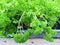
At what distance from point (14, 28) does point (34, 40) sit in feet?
4.64

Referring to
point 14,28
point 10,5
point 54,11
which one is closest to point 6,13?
point 10,5

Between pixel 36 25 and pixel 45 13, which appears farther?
pixel 45 13

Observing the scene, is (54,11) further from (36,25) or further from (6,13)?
(6,13)

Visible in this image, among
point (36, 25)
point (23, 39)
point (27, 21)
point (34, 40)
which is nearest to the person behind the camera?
point (36, 25)

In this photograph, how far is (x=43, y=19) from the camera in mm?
1609

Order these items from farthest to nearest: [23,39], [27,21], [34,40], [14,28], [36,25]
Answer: [34,40]
[14,28]
[27,21]
[23,39]
[36,25]

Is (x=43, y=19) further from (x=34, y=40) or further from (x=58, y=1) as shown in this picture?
(x=34, y=40)

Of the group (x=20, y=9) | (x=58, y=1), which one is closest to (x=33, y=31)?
(x=20, y=9)

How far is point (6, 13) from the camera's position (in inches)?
63.0

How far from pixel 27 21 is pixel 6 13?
7.7 inches

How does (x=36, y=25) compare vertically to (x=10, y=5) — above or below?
below

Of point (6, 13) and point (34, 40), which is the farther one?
point (34, 40)

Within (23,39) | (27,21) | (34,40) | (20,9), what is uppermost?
(20,9)

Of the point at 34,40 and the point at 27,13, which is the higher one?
the point at 27,13
